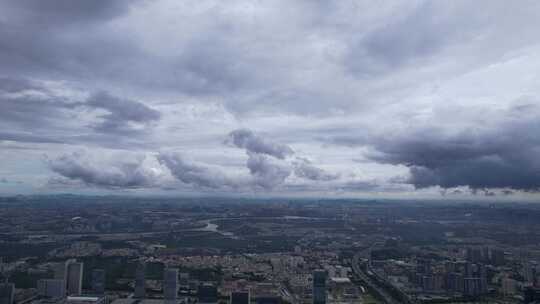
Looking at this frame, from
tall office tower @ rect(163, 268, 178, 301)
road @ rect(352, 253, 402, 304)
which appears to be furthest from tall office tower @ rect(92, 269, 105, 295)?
road @ rect(352, 253, 402, 304)

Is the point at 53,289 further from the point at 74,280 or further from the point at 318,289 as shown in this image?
the point at 318,289

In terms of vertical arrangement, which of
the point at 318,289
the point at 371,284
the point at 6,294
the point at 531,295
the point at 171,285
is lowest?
the point at 371,284

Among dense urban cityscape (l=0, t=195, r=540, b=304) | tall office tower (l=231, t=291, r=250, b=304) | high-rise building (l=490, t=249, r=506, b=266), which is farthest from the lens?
high-rise building (l=490, t=249, r=506, b=266)

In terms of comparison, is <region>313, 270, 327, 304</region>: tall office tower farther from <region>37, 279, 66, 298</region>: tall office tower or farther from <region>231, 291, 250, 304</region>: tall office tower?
<region>37, 279, 66, 298</region>: tall office tower

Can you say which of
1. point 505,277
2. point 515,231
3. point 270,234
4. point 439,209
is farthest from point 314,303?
point 439,209

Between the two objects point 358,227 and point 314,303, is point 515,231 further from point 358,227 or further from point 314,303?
point 314,303

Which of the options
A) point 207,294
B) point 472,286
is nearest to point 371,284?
point 472,286
